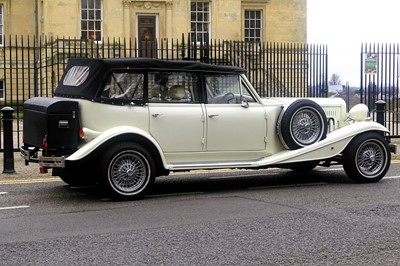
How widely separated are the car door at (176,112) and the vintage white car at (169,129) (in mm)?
14

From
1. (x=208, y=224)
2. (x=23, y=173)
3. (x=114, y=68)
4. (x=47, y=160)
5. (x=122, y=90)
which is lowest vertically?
(x=208, y=224)

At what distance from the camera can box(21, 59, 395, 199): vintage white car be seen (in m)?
8.57

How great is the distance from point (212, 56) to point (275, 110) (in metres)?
8.80

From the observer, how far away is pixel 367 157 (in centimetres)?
1020

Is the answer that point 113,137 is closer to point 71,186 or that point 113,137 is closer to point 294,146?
point 71,186

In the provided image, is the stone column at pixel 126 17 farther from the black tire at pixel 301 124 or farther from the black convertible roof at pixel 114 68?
the black tire at pixel 301 124

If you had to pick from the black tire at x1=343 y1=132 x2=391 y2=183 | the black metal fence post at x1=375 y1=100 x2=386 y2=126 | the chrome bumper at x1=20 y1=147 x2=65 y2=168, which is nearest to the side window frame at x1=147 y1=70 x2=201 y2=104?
the chrome bumper at x1=20 y1=147 x2=65 y2=168

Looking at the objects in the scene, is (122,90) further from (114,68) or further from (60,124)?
(60,124)

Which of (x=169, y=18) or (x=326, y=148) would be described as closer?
(x=326, y=148)

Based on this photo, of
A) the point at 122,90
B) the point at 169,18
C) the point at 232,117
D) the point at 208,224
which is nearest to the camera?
the point at 208,224

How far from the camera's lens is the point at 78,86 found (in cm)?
913

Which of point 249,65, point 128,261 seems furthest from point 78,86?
point 249,65

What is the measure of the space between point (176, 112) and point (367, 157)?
3306mm

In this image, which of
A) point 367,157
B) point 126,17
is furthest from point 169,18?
point 367,157
